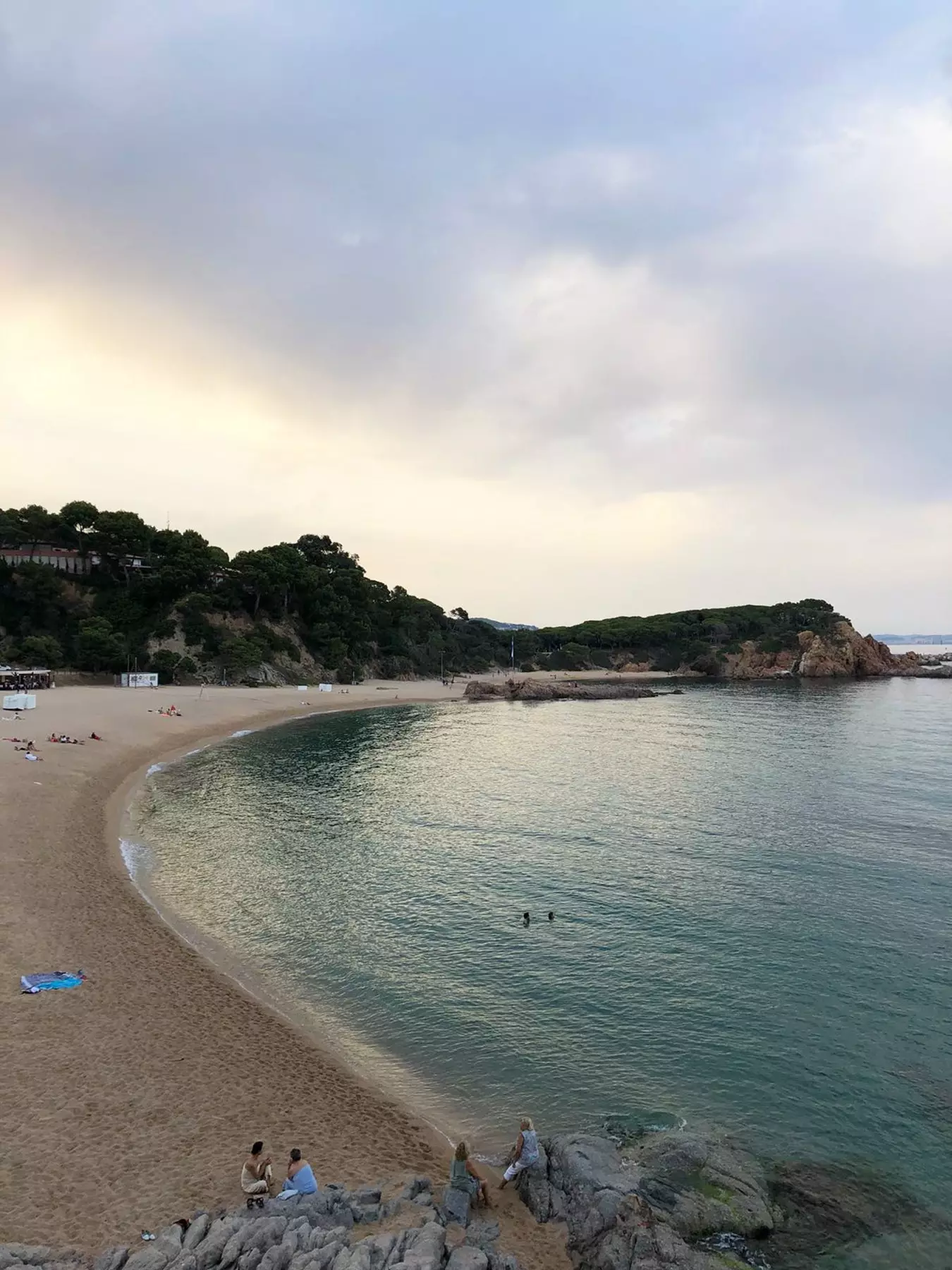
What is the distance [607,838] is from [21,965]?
2226 centimetres

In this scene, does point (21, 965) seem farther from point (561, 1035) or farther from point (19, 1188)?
point (561, 1035)

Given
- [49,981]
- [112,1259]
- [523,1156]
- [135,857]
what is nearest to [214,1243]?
[112,1259]

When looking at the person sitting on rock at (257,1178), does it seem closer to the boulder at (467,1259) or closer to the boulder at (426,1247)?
the boulder at (426,1247)

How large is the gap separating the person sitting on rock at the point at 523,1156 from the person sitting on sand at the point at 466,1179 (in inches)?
20.2

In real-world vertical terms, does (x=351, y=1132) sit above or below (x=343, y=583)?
below

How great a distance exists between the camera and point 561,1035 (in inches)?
622

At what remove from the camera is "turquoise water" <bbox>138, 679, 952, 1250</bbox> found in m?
13.8

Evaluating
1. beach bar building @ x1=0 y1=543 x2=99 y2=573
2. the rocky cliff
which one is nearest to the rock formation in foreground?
beach bar building @ x1=0 y1=543 x2=99 y2=573

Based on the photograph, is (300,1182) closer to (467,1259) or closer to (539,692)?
(467,1259)

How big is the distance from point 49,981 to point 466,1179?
11.5 meters

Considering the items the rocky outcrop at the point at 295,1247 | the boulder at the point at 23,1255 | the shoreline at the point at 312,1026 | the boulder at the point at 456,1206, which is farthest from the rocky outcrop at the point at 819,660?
the boulder at the point at 23,1255

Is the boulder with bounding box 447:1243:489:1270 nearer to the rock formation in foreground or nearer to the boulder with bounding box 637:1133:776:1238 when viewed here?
the rock formation in foreground

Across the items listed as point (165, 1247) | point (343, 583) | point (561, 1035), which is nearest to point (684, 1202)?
point (561, 1035)

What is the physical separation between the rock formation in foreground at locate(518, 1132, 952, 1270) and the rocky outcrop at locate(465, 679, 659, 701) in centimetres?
9450
